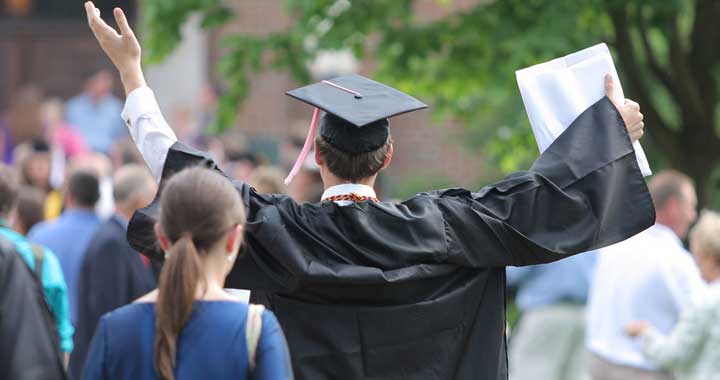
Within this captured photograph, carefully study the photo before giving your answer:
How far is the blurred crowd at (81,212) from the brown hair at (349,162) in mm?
1884

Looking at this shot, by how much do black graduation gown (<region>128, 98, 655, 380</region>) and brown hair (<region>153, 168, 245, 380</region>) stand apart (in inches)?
22.3

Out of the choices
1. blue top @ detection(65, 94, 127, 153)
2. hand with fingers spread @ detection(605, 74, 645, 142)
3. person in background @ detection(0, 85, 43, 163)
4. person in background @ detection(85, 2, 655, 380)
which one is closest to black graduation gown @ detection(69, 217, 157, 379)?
person in background @ detection(85, 2, 655, 380)

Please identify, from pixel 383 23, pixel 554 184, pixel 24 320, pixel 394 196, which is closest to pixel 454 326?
pixel 554 184

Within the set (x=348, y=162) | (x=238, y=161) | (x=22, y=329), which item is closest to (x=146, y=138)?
(x=348, y=162)

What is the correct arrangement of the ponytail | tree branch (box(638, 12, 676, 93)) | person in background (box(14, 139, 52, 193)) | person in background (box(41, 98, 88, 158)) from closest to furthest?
1. the ponytail
2. tree branch (box(638, 12, 676, 93))
3. person in background (box(14, 139, 52, 193))
4. person in background (box(41, 98, 88, 158))

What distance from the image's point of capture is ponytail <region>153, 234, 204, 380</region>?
3.40 meters

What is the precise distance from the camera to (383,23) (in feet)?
28.8

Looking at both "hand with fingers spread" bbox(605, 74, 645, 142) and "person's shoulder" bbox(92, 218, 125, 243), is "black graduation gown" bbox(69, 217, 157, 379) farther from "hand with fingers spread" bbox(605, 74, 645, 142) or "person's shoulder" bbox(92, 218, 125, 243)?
"hand with fingers spread" bbox(605, 74, 645, 142)

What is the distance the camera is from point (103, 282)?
7.20 m

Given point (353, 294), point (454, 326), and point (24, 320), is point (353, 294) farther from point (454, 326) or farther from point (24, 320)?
point (24, 320)

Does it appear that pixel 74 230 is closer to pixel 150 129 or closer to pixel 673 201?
pixel 673 201

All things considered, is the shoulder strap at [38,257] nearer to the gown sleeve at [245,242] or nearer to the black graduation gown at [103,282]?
the black graduation gown at [103,282]

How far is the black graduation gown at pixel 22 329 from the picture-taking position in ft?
16.4

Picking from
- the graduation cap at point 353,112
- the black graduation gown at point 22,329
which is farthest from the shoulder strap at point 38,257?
the graduation cap at point 353,112
